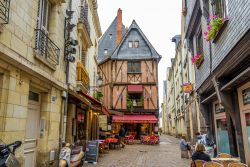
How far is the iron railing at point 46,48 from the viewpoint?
20.5ft

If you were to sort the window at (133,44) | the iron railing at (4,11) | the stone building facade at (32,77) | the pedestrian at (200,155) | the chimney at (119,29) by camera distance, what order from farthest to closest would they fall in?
the chimney at (119,29) → the window at (133,44) → the pedestrian at (200,155) → the stone building facade at (32,77) → the iron railing at (4,11)

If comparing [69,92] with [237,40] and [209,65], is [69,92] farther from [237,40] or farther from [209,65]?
[237,40]

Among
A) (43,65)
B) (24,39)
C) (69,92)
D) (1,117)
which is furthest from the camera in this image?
(69,92)

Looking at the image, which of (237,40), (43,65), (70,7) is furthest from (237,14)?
(70,7)

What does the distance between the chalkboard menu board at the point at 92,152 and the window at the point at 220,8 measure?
A: 21.3ft

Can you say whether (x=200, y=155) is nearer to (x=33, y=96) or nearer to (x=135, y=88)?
(x=33, y=96)

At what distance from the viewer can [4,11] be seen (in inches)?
181

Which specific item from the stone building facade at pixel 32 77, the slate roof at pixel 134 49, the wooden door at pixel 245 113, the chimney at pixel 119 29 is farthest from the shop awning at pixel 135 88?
the wooden door at pixel 245 113

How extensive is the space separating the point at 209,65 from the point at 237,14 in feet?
9.46

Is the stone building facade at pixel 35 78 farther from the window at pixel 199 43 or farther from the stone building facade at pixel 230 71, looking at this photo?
the window at pixel 199 43

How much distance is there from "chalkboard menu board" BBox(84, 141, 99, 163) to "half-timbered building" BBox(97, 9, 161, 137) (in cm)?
1125

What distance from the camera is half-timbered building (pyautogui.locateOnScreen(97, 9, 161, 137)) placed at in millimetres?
22125

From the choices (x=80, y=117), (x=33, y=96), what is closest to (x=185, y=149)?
(x=80, y=117)

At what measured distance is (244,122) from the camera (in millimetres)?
6047
